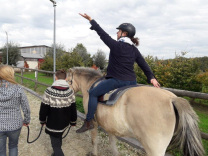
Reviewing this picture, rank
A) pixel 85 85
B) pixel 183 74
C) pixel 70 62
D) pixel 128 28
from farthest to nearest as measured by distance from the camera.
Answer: pixel 70 62 → pixel 183 74 → pixel 85 85 → pixel 128 28

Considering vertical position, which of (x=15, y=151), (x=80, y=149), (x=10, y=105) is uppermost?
(x=10, y=105)

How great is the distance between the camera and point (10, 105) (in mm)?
2275

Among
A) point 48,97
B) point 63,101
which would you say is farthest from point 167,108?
point 48,97

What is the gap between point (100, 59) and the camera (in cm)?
2883

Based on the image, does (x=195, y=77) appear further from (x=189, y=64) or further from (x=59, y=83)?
(x=59, y=83)

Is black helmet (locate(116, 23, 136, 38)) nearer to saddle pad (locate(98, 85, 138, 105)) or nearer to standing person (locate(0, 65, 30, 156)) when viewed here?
saddle pad (locate(98, 85, 138, 105))

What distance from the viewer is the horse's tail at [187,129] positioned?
1.87m

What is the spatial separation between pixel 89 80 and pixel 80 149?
5.36 ft

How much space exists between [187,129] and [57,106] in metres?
1.95

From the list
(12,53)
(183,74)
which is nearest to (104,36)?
(183,74)

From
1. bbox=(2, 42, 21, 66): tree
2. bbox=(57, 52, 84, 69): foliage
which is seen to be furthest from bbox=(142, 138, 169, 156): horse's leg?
bbox=(2, 42, 21, 66): tree

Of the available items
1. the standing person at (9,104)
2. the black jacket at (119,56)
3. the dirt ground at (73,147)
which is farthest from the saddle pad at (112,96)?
the dirt ground at (73,147)

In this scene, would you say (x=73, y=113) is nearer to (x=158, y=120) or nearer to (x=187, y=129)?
(x=158, y=120)

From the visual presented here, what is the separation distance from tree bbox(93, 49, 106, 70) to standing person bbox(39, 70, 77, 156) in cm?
2606
